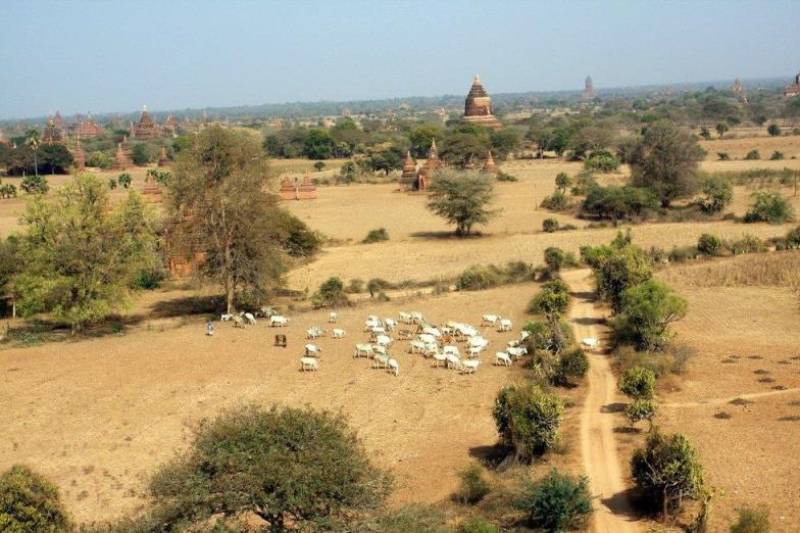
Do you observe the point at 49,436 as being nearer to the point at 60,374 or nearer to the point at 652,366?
the point at 60,374

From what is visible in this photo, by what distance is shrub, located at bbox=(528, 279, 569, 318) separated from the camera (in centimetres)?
2522

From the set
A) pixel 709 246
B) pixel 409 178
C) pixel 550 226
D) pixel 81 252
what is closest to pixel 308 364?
pixel 81 252

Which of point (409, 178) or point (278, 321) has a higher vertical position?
point (409, 178)

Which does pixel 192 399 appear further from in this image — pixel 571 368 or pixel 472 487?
pixel 571 368

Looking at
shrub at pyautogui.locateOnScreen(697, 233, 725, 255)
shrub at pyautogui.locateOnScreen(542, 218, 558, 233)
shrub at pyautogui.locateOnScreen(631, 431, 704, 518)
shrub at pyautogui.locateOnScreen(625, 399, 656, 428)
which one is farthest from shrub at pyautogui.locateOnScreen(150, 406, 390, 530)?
shrub at pyautogui.locateOnScreen(542, 218, 558, 233)

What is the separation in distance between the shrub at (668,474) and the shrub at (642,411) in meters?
2.44

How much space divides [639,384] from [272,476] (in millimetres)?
8945

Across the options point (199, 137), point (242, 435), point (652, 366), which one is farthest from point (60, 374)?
point (652, 366)

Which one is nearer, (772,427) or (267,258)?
(772,427)

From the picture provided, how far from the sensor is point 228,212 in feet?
92.2

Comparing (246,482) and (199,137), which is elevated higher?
(199,137)

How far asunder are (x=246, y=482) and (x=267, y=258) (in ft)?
59.1

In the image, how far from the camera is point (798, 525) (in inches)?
472

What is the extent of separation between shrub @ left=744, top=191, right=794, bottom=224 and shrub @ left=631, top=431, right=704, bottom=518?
31.6 meters
